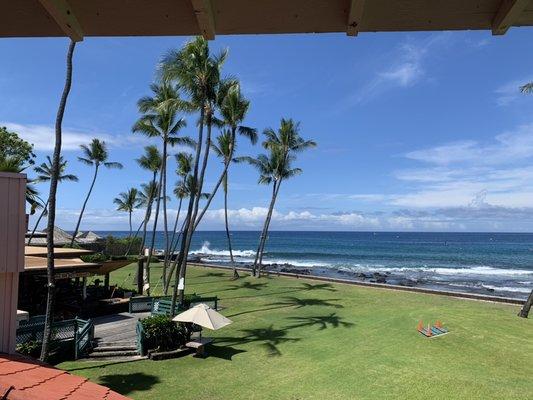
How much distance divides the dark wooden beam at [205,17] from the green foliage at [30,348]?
1313 cm

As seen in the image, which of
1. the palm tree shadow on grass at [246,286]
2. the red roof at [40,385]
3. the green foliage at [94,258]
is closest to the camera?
the red roof at [40,385]

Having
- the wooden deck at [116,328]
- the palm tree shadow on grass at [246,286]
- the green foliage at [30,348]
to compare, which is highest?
the green foliage at [30,348]

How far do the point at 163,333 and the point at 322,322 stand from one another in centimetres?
723

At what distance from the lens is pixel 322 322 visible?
17641 millimetres

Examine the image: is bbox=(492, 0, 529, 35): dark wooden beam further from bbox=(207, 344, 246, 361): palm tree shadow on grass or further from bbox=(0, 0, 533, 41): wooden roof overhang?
bbox=(207, 344, 246, 361): palm tree shadow on grass

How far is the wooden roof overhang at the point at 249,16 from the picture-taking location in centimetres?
246

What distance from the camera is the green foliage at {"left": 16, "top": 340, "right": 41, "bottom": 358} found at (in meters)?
12.3

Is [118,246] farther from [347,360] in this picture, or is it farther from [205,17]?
[205,17]

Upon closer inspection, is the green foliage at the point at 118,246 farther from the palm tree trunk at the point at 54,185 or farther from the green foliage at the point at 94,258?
the palm tree trunk at the point at 54,185

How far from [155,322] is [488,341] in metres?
12.1

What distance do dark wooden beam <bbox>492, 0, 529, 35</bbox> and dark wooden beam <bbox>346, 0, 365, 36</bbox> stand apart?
2.72 feet

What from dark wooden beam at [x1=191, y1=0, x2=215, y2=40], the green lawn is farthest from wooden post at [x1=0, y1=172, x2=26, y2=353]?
the green lawn

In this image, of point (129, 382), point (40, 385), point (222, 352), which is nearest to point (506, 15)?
point (40, 385)

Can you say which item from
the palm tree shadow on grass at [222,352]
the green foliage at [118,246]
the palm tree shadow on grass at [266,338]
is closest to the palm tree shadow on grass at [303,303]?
the palm tree shadow on grass at [266,338]
